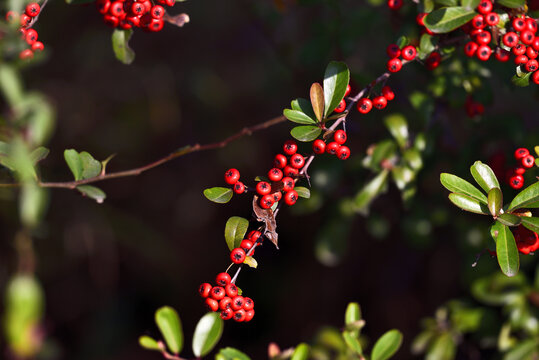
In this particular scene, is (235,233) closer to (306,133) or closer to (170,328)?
(306,133)

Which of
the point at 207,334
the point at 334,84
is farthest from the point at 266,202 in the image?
the point at 207,334

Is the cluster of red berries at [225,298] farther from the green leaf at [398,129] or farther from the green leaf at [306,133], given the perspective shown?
the green leaf at [398,129]

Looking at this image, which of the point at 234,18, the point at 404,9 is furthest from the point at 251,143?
the point at 404,9

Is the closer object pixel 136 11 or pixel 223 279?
pixel 223 279

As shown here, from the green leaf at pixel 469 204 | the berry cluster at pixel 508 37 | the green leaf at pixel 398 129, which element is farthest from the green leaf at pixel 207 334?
the berry cluster at pixel 508 37

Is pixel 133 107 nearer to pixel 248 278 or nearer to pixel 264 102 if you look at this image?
pixel 264 102

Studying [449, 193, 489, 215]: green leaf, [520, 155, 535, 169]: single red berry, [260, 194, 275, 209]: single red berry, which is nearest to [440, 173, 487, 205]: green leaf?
[449, 193, 489, 215]: green leaf

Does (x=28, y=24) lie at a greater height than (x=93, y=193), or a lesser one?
greater

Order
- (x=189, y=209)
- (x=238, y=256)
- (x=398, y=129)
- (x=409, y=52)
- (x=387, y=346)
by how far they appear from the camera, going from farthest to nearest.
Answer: (x=189, y=209)
(x=398, y=129)
(x=387, y=346)
(x=409, y=52)
(x=238, y=256)
